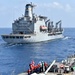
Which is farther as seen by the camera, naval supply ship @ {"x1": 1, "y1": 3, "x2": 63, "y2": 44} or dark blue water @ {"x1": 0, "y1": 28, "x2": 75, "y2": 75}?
naval supply ship @ {"x1": 1, "y1": 3, "x2": 63, "y2": 44}

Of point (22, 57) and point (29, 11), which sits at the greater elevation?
point (29, 11)

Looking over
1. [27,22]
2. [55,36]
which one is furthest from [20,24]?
[55,36]

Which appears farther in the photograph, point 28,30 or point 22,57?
point 28,30

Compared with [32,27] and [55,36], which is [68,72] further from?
[55,36]

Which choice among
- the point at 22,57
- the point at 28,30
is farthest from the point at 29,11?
the point at 22,57

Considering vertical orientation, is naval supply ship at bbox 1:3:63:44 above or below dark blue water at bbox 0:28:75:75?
above

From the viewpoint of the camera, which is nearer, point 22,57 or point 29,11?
point 22,57

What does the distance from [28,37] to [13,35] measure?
6.59 meters

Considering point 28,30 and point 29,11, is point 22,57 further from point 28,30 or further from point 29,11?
point 29,11

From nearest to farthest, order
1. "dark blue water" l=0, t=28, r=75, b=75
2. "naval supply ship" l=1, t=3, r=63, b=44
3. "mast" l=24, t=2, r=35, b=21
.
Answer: "dark blue water" l=0, t=28, r=75, b=75 < "naval supply ship" l=1, t=3, r=63, b=44 < "mast" l=24, t=2, r=35, b=21

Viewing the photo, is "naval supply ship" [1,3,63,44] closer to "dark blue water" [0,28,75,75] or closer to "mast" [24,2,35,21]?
"mast" [24,2,35,21]

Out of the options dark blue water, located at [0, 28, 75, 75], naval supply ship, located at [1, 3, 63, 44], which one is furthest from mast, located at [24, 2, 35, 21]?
dark blue water, located at [0, 28, 75, 75]

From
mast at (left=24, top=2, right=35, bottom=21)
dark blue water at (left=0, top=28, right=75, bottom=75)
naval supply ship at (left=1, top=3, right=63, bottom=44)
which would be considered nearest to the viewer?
dark blue water at (left=0, top=28, right=75, bottom=75)

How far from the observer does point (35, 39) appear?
134 metres
